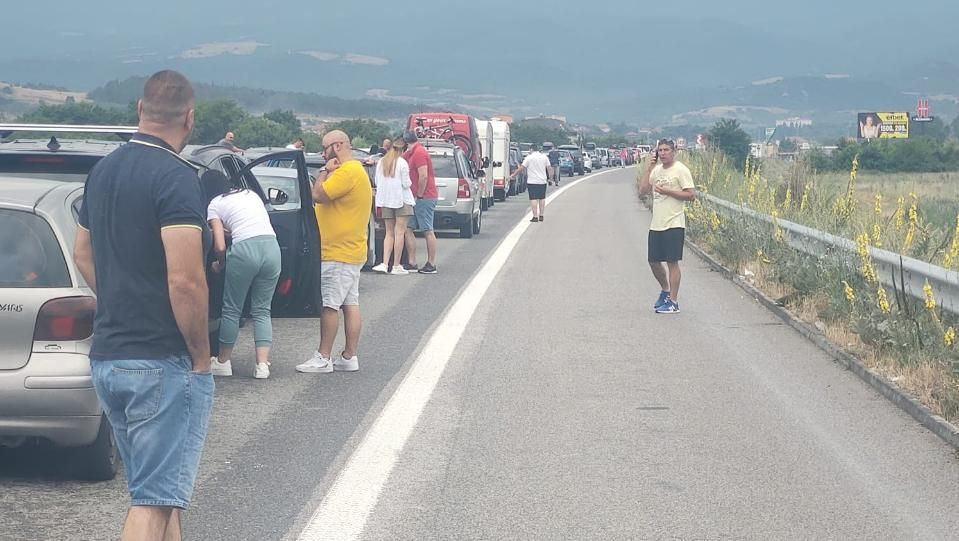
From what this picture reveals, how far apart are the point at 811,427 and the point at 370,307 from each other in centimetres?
684

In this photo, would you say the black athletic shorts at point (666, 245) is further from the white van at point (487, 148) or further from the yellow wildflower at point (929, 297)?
the white van at point (487, 148)

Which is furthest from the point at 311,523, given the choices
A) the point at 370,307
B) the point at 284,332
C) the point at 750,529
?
the point at 370,307

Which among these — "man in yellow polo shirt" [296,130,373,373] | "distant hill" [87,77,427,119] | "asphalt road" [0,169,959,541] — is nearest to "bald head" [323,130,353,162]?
"man in yellow polo shirt" [296,130,373,373]

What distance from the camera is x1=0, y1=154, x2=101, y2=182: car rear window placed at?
8141mm

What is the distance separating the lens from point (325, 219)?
34.0 feet

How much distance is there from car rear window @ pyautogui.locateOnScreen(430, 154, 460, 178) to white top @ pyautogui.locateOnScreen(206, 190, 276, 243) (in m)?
15.6

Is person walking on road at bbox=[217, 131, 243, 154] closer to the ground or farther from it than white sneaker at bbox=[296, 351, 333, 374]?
farther from it

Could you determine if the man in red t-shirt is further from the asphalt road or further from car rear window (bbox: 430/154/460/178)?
car rear window (bbox: 430/154/460/178)

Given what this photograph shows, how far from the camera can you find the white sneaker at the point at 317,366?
10.5 meters

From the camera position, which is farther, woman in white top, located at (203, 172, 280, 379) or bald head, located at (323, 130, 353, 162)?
bald head, located at (323, 130, 353, 162)

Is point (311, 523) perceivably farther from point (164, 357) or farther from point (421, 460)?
point (164, 357)

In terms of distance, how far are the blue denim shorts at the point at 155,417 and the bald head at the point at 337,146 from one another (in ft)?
19.2

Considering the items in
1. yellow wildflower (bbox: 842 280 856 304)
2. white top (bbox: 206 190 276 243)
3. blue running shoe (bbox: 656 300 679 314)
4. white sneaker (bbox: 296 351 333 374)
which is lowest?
blue running shoe (bbox: 656 300 679 314)

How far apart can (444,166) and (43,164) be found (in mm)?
17956
